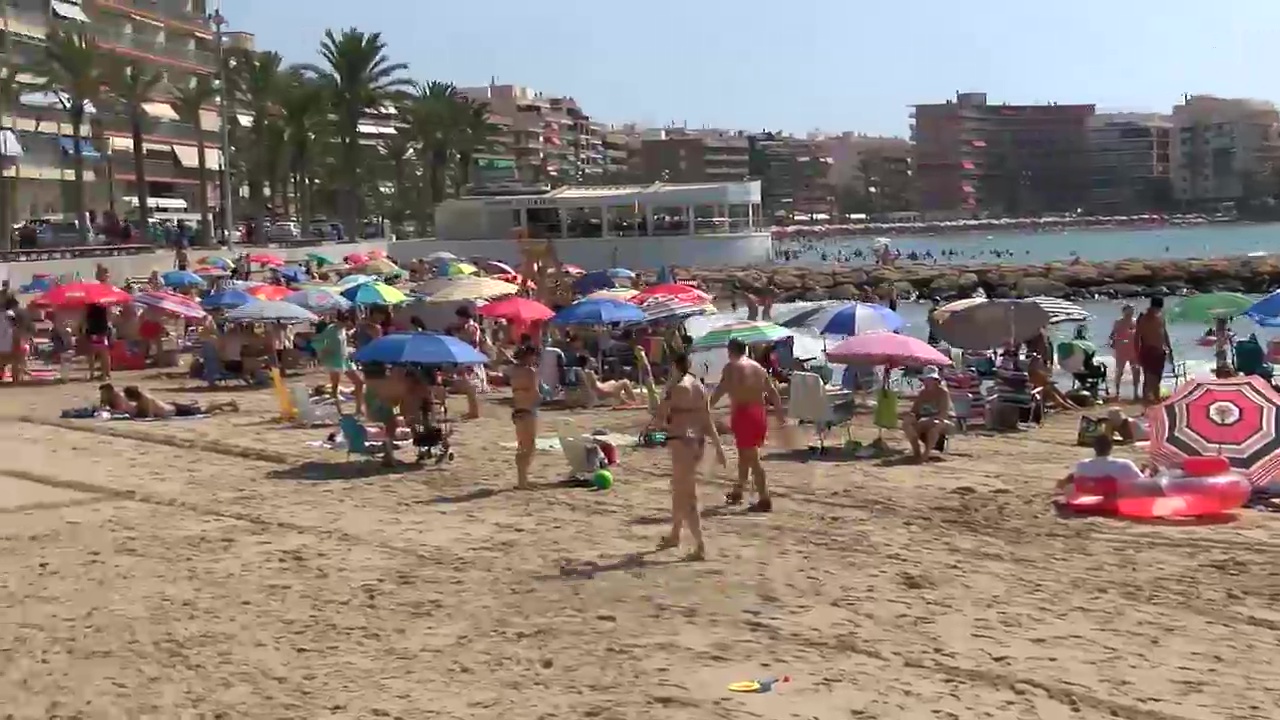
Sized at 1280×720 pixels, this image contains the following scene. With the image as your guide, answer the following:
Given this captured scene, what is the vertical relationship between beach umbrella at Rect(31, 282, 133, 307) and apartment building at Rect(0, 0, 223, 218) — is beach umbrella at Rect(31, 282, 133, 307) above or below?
below

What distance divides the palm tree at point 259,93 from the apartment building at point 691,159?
286 feet

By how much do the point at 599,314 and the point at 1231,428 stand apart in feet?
33.9

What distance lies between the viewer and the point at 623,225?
54.8 m

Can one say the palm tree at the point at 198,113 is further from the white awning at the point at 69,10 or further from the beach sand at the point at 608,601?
the beach sand at the point at 608,601

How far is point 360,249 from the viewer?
165ft

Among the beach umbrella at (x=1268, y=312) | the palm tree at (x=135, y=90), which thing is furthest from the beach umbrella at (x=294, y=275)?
the beach umbrella at (x=1268, y=312)

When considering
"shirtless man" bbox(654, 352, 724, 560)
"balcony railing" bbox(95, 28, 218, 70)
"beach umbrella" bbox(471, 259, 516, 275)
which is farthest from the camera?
"balcony railing" bbox(95, 28, 218, 70)

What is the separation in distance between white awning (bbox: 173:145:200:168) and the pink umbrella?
5552 centimetres

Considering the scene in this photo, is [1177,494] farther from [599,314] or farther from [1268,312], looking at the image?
[599,314]

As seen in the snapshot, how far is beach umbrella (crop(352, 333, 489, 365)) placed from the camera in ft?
45.2

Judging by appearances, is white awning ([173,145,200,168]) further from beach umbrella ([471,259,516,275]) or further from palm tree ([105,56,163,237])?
beach umbrella ([471,259,516,275])

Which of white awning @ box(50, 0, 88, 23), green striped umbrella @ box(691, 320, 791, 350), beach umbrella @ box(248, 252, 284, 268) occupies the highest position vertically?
white awning @ box(50, 0, 88, 23)

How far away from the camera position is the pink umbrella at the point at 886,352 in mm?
14711

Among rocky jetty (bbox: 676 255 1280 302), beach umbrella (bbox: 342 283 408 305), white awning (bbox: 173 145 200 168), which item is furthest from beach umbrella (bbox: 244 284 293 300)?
white awning (bbox: 173 145 200 168)
